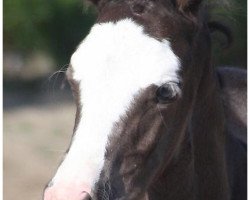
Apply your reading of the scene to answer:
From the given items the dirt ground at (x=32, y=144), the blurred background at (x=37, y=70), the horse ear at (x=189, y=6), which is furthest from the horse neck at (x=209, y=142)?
the blurred background at (x=37, y=70)

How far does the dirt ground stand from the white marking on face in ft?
10.3

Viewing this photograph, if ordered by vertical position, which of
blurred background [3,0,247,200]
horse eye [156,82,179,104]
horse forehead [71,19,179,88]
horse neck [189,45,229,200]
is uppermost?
horse forehead [71,19,179,88]

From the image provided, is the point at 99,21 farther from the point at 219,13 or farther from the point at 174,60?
the point at 219,13

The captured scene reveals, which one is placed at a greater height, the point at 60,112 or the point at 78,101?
the point at 78,101

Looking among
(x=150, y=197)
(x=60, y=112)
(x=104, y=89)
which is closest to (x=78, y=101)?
(x=104, y=89)

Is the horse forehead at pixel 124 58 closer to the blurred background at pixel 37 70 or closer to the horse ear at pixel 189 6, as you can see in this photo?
the horse ear at pixel 189 6

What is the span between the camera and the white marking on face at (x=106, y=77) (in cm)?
278

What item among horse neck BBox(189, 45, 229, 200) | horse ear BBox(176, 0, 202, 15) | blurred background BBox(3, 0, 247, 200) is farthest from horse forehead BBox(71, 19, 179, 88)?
blurred background BBox(3, 0, 247, 200)

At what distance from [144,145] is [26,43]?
1023cm

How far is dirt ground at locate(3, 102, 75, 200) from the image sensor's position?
24.9ft

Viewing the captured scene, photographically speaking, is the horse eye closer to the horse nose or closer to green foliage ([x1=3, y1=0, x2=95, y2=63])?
the horse nose

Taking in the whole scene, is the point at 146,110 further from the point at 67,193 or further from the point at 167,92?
the point at 67,193

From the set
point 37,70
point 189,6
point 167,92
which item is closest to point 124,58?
point 167,92

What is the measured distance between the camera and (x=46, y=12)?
1287 centimetres
